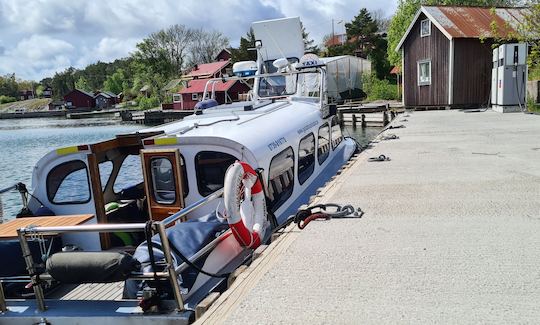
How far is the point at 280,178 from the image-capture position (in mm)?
6828

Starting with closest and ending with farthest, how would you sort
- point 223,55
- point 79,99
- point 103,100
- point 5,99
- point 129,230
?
point 129,230, point 223,55, point 79,99, point 103,100, point 5,99

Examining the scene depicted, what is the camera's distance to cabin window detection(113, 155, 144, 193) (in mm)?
7590

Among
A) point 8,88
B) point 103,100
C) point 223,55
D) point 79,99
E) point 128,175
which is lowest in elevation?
point 128,175

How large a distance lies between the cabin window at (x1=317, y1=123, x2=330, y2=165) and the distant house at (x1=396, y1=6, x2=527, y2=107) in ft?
54.3

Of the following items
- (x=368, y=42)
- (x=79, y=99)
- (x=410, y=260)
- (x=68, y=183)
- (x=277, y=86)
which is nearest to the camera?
(x=410, y=260)

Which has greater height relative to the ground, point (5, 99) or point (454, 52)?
point (5, 99)

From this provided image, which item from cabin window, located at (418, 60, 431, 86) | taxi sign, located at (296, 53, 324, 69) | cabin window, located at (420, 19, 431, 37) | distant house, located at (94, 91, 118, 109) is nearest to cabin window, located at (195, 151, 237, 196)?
taxi sign, located at (296, 53, 324, 69)

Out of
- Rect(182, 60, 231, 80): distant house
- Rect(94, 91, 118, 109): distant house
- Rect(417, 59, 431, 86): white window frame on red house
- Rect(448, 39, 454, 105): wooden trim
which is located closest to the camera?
Rect(448, 39, 454, 105): wooden trim

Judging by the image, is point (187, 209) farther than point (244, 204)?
No

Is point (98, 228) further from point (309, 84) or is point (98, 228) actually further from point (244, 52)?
point (244, 52)

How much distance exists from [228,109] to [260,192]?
10.6 ft

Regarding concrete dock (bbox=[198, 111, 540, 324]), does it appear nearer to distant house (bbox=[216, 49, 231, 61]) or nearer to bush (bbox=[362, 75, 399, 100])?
bush (bbox=[362, 75, 399, 100])

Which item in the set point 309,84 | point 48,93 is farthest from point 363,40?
point 48,93

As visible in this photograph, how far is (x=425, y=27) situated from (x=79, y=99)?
99.0 metres
